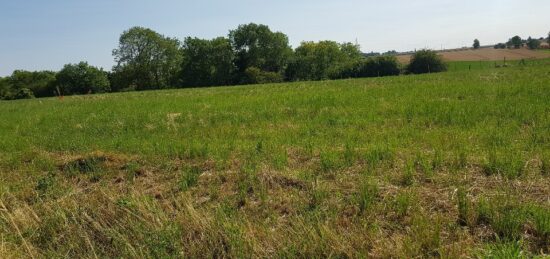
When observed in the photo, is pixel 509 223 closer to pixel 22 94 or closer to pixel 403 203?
pixel 403 203

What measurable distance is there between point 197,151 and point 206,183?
168 centimetres

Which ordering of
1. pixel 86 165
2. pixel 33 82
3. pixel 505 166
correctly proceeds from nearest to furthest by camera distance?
1. pixel 505 166
2. pixel 86 165
3. pixel 33 82

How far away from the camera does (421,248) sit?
4.15 meters

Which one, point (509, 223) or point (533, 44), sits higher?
point (533, 44)

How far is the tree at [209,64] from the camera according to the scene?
82.8 m

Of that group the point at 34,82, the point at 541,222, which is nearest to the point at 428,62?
the point at 541,222

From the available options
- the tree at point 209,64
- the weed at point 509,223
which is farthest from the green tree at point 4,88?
the weed at point 509,223

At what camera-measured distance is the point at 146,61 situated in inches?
3378

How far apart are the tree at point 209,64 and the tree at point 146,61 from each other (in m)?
2.61

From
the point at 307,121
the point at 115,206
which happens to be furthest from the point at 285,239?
the point at 307,121

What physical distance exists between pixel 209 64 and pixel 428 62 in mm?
40655

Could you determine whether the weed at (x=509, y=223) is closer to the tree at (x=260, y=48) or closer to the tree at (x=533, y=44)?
the tree at (x=260, y=48)

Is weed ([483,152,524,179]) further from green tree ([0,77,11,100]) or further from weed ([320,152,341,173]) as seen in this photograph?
green tree ([0,77,11,100])

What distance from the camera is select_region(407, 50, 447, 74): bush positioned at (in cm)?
7033
